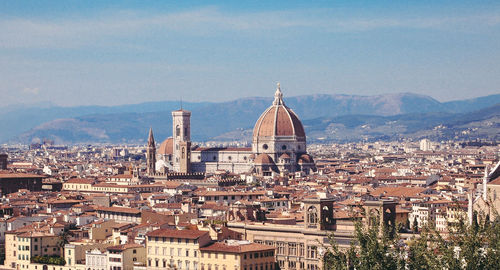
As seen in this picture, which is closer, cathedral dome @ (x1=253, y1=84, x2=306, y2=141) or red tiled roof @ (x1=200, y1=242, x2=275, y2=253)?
red tiled roof @ (x1=200, y1=242, x2=275, y2=253)

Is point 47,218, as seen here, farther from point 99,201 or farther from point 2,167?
point 2,167

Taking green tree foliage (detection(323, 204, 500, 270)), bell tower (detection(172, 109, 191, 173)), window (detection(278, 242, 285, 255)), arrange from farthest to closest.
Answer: bell tower (detection(172, 109, 191, 173)) → window (detection(278, 242, 285, 255)) → green tree foliage (detection(323, 204, 500, 270))

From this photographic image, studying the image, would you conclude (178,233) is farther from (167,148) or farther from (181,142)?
(167,148)

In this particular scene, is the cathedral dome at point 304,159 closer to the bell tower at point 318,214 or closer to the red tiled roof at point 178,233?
the red tiled roof at point 178,233

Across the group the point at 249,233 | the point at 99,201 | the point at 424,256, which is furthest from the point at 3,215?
the point at 424,256

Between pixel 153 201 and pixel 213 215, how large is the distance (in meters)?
14.9

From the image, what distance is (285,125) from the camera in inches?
6265

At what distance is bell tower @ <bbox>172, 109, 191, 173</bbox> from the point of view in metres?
156

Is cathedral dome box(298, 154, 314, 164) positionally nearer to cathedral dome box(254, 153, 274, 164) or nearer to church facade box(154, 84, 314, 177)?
church facade box(154, 84, 314, 177)

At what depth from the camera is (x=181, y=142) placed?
15838cm

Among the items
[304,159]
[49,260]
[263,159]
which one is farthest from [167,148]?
[49,260]

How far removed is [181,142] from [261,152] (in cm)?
1101

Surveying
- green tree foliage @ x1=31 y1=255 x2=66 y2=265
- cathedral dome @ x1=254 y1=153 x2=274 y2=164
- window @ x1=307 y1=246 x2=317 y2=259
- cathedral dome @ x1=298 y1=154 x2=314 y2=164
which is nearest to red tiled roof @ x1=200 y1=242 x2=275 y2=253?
window @ x1=307 y1=246 x2=317 y2=259

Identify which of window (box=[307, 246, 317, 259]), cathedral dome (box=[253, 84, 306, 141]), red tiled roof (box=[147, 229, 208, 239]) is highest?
cathedral dome (box=[253, 84, 306, 141])
